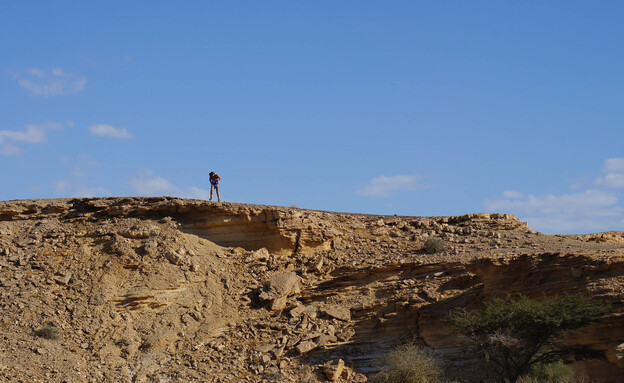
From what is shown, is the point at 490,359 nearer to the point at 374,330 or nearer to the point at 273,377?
the point at 374,330

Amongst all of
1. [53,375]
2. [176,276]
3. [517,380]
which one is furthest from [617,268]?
[53,375]

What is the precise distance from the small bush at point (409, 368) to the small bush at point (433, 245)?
11.5 feet

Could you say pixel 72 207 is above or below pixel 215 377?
above

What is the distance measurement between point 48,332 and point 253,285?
546 centimetres

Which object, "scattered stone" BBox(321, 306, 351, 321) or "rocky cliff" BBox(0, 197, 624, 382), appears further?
"scattered stone" BBox(321, 306, 351, 321)

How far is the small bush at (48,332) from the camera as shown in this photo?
19.3 m

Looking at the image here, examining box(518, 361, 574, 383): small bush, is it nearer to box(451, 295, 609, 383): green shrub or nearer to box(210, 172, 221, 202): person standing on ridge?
box(451, 295, 609, 383): green shrub

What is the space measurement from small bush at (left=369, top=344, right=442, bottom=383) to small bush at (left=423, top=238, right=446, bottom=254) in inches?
138

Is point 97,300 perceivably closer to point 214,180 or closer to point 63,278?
point 63,278

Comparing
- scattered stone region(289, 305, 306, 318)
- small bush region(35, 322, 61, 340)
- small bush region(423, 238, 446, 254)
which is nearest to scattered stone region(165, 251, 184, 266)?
scattered stone region(289, 305, 306, 318)

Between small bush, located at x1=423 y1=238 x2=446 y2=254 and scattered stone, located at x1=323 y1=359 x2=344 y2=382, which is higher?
small bush, located at x1=423 y1=238 x2=446 y2=254

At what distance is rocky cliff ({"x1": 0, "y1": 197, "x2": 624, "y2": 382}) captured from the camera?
1897 cm

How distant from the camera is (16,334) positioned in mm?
19219

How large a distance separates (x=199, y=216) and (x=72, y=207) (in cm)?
394
